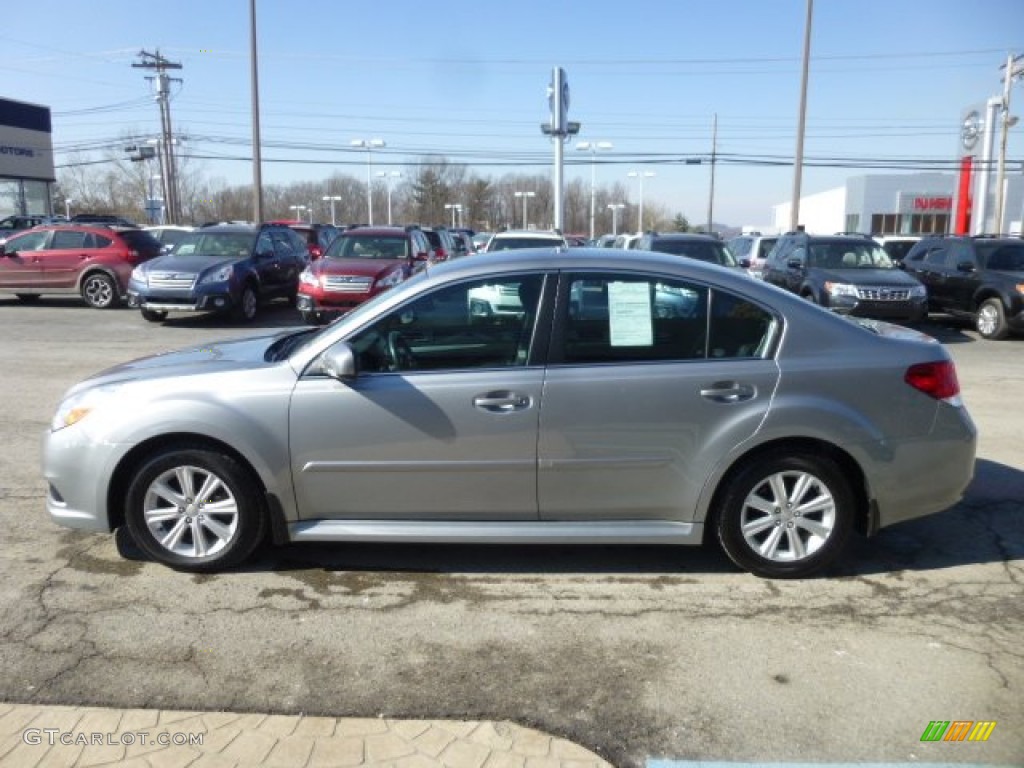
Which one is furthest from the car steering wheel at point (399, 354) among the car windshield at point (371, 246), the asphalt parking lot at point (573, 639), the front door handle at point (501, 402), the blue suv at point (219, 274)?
the blue suv at point (219, 274)

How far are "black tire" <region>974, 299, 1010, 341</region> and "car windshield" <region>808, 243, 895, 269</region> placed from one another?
5.40ft

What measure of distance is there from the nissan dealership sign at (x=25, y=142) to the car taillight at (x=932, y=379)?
47.1m

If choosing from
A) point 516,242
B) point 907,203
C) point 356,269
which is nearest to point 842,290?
point 516,242

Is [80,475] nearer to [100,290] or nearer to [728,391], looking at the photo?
[728,391]

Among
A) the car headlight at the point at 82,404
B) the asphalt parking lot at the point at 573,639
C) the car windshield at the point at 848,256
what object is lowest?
the asphalt parking lot at the point at 573,639

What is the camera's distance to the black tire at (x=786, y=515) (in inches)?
159

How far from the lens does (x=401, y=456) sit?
3.97 meters

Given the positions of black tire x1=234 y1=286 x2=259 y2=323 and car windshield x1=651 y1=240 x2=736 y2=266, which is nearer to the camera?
car windshield x1=651 y1=240 x2=736 y2=266

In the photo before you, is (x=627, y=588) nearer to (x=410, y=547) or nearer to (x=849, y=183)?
(x=410, y=547)

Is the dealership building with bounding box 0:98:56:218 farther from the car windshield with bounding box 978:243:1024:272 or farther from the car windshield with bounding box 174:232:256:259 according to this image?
the car windshield with bounding box 978:243:1024:272

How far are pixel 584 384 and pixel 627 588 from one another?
3.46 feet

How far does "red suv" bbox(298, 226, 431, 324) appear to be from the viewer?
13797 millimetres

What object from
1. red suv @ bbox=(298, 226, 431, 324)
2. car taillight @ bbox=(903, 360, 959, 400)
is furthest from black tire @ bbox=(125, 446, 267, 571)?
red suv @ bbox=(298, 226, 431, 324)

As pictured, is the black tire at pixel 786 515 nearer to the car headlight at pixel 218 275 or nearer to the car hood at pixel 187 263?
the car headlight at pixel 218 275
